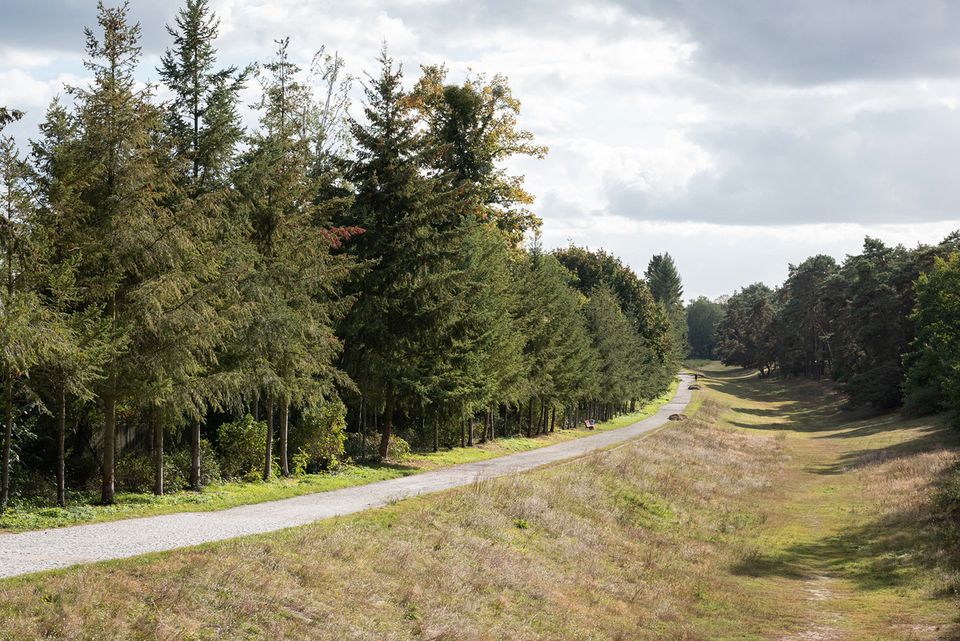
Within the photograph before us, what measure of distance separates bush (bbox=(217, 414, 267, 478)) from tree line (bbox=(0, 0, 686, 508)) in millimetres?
107

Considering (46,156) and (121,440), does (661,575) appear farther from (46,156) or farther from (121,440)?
(46,156)

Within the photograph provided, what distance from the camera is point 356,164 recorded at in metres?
28.6

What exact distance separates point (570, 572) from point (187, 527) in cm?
879

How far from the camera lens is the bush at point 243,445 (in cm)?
2400

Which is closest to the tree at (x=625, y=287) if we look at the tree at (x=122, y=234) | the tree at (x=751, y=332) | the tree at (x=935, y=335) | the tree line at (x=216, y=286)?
the tree at (x=935, y=335)

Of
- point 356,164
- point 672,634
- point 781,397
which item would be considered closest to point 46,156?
point 356,164

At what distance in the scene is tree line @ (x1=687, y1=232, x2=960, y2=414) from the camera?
60312 mm

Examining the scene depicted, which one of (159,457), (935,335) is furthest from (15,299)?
(935,335)

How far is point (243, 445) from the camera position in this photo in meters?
24.1

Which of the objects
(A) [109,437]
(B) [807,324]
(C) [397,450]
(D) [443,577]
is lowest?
(D) [443,577]

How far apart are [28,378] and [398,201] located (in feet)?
48.3

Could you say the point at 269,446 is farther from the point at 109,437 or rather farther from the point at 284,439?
the point at 109,437

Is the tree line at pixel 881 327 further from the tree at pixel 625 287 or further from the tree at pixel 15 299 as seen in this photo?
the tree at pixel 15 299

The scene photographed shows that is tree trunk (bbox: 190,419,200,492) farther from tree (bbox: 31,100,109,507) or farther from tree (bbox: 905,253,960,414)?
tree (bbox: 905,253,960,414)
